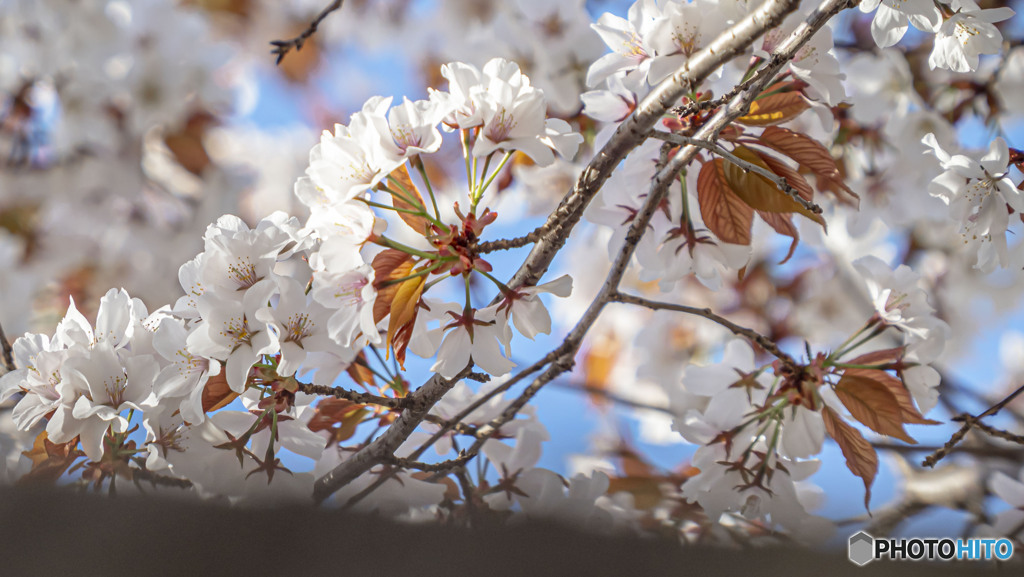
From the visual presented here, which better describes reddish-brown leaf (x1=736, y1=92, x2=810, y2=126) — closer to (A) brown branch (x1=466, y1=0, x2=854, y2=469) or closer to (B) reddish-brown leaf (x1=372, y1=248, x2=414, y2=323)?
(A) brown branch (x1=466, y1=0, x2=854, y2=469)

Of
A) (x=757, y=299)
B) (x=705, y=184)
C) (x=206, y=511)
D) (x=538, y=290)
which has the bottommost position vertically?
(x=206, y=511)

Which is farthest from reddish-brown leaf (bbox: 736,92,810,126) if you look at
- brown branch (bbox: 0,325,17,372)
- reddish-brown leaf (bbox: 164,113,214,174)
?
reddish-brown leaf (bbox: 164,113,214,174)

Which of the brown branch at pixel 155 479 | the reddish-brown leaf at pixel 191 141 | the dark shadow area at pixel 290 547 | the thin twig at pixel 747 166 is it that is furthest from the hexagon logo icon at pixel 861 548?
the reddish-brown leaf at pixel 191 141

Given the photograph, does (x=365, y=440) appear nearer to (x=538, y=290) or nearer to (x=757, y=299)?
(x=538, y=290)

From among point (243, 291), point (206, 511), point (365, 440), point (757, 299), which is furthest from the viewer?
point (757, 299)

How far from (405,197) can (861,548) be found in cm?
26

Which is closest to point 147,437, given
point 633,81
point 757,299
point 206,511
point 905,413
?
point 206,511

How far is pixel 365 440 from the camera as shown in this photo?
0.40m

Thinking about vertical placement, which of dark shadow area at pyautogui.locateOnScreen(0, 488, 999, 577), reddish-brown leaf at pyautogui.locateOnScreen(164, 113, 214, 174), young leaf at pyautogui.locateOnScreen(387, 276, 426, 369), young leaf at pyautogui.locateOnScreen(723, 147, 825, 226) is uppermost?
reddish-brown leaf at pyautogui.locateOnScreen(164, 113, 214, 174)

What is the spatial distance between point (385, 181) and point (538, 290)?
93 mm

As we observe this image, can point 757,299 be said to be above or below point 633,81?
above

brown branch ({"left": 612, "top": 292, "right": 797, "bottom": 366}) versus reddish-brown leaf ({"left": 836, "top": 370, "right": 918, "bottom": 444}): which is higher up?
brown branch ({"left": 612, "top": 292, "right": 797, "bottom": 366})

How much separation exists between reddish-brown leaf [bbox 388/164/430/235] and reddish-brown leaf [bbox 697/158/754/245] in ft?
0.55

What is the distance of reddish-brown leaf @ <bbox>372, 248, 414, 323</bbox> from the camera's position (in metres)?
0.30
